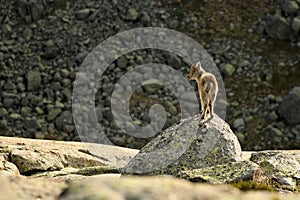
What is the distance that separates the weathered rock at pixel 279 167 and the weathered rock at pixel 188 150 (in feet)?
2.90

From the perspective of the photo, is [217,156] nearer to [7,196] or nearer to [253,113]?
[7,196]

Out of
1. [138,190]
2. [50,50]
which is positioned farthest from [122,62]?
[138,190]

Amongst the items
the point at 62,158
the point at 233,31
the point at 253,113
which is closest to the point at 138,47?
the point at 233,31

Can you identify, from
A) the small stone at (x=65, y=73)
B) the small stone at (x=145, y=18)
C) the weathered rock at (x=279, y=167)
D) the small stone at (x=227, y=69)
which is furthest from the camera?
the small stone at (x=145, y=18)

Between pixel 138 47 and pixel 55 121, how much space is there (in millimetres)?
7094

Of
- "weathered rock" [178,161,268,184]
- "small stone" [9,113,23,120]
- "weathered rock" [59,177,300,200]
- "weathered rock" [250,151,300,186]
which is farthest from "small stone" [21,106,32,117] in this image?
"weathered rock" [59,177,300,200]

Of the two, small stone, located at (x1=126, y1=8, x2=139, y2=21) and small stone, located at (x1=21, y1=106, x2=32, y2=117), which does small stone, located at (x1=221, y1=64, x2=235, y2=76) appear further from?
small stone, located at (x1=21, y1=106, x2=32, y2=117)

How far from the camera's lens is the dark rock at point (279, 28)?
122ft

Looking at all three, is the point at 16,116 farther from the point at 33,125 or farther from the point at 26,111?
the point at 33,125

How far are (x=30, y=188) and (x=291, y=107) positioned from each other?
27015 millimetres

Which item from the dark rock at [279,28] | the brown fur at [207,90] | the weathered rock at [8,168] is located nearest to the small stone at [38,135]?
the weathered rock at [8,168]

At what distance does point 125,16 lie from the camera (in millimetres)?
39719

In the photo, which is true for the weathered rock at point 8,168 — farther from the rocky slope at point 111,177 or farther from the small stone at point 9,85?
the small stone at point 9,85

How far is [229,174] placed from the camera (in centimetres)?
1542
